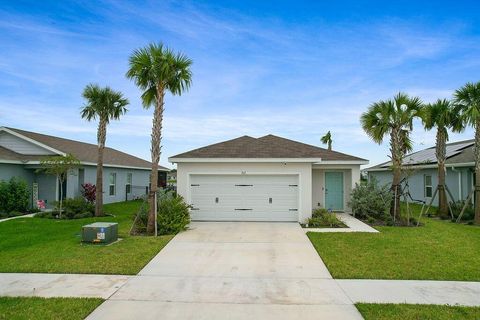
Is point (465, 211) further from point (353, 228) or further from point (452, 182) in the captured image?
point (353, 228)

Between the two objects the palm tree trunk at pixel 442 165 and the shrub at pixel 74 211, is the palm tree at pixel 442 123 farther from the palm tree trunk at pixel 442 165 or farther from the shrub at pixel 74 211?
the shrub at pixel 74 211

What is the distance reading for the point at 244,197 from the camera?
13.9m

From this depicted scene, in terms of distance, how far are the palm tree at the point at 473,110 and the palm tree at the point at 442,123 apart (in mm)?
642

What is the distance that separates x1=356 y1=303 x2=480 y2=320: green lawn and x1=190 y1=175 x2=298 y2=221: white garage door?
8566 millimetres

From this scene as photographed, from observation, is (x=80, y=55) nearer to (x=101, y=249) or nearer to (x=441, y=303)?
(x=101, y=249)

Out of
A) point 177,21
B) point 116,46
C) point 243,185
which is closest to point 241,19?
point 177,21

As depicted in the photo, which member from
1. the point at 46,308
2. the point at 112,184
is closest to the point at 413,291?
the point at 46,308

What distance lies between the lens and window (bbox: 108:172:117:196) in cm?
2215

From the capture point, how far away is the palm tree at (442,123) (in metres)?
14.8

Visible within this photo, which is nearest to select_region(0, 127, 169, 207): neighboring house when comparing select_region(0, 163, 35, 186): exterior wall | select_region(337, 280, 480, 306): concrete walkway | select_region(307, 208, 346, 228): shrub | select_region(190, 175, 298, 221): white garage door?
select_region(0, 163, 35, 186): exterior wall

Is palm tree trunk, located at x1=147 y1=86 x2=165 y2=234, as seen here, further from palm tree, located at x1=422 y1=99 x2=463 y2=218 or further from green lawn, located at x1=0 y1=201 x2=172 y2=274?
palm tree, located at x1=422 y1=99 x2=463 y2=218

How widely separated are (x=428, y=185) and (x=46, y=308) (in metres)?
21.8

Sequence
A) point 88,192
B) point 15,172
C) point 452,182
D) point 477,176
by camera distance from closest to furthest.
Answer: point 477,176 → point 15,172 → point 88,192 → point 452,182

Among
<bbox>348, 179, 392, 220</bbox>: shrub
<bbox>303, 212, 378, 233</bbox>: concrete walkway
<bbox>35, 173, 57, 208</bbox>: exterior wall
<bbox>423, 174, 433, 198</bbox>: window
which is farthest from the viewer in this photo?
<bbox>423, 174, 433, 198</bbox>: window
